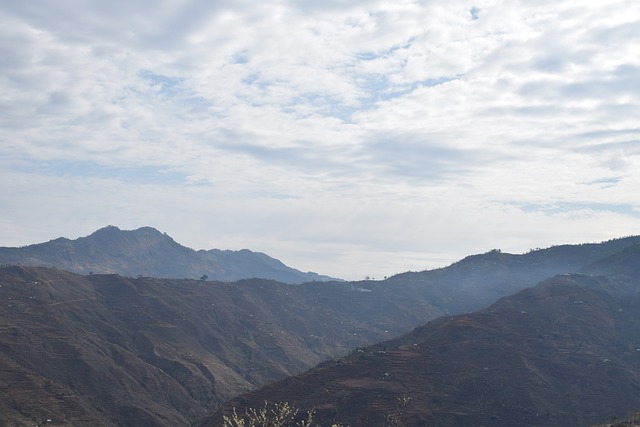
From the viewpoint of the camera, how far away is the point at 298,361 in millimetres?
170625

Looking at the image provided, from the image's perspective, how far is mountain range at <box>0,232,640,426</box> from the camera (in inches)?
3684

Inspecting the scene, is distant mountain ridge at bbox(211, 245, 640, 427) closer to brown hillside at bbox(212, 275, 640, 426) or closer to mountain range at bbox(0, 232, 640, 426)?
brown hillside at bbox(212, 275, 640, 426)

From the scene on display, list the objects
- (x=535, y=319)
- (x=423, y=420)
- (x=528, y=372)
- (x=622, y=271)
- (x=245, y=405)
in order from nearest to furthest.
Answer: (x=423, y=420) < (x=245, y=405) < (x=528, y=372) < (x=535, y=319) < (x=622, y=271)

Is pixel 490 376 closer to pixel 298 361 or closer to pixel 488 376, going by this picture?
pixel 488 376

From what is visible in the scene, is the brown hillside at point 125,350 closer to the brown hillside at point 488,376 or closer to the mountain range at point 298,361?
the mountain range at point 298,361

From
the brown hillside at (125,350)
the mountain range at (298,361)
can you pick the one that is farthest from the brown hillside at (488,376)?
the brown hillside at (125,350)

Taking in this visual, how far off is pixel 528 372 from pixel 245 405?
156ft

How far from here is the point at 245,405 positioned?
91.5 m

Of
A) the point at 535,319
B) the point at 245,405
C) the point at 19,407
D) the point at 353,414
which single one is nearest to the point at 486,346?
the point at 535,319

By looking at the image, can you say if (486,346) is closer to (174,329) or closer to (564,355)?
(564,355)

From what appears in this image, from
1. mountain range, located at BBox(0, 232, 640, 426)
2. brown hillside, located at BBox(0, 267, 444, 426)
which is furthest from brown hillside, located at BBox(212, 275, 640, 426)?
brown hillside, located at BBox(0, 267, 444, 426)

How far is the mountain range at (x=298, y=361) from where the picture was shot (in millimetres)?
93562

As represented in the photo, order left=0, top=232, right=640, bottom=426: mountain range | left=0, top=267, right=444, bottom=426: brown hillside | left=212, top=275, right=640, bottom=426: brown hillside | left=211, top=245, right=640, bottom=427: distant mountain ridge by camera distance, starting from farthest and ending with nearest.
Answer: left=0, top=267, right=444, bottom=426: brown hillside < left=0, top=232, right=640, bottom=426: mountain range < left=212, top=275, right=640, bottom=426: brown hillside < left=211, top=245, right=640, bottom=427: distant mountain ridge

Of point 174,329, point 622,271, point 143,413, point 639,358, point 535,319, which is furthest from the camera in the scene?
point 622,271
